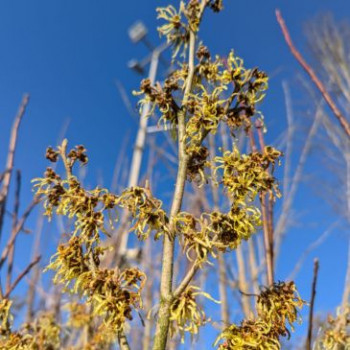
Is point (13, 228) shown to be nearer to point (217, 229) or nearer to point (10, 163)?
point (10, 163)

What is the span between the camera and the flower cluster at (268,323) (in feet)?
2.68

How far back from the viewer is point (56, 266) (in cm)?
90

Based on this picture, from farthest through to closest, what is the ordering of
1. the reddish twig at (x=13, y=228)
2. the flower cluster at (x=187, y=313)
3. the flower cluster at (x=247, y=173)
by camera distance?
the reddish twig at (x=13, y=228) < the flower cluster at (x=247, y=173) < the flower cluster at (x=187, y=313)

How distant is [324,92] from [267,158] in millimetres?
247

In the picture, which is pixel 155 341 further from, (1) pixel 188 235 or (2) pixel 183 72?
(2) pixel 183 72

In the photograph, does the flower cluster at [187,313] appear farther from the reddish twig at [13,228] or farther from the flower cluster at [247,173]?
the reddish twig at [13,228]

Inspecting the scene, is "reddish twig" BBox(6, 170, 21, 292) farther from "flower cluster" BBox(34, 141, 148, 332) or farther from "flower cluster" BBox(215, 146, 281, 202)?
"flower cluster" BBox(215, 146, 281, 202)

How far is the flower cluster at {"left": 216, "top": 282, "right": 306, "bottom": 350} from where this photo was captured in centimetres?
82

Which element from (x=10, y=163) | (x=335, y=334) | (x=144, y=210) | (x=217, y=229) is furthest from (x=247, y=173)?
(x=10, y=163)

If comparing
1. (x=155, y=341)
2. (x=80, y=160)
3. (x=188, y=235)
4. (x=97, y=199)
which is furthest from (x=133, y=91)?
→ (x=155, y=341)

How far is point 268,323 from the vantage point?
86 centimetres

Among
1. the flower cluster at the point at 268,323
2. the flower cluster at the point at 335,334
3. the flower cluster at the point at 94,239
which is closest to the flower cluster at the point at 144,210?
the flower cluster at the point at 94,239

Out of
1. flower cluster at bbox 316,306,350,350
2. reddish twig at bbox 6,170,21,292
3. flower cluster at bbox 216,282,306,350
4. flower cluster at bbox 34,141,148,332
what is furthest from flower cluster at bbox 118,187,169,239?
reddish twig at bbox 6,170,21,292

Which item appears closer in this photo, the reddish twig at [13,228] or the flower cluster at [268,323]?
the flower cluster at [268,323]
